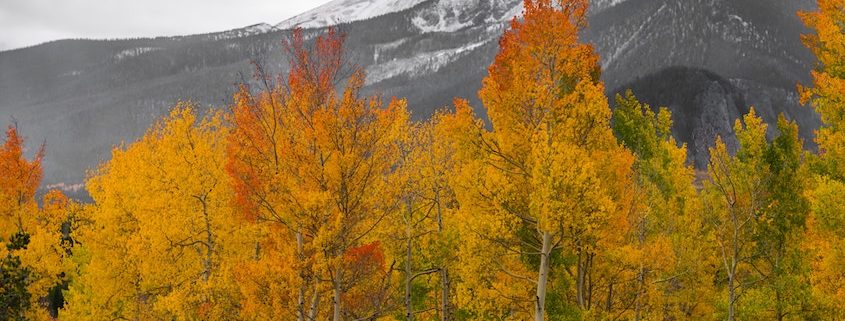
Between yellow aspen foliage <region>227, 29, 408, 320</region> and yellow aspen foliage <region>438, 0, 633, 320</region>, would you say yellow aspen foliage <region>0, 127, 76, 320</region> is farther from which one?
yellow aspen foliage <region>438, 0, 633, 320</region>

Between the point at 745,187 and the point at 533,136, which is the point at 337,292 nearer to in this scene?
the point at 533,136

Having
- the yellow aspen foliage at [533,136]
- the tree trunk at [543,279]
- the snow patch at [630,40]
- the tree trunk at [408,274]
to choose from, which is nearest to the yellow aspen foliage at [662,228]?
the tree trunk at [408,274]

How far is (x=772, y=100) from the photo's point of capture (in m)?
146

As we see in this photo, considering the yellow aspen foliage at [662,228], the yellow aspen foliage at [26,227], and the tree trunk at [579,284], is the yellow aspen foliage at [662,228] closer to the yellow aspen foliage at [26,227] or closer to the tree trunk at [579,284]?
the tree trunk at [579,284]

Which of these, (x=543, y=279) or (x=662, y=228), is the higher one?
(x=543, y=279)

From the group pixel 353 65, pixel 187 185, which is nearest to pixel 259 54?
pixel 353 65

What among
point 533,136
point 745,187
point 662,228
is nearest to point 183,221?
point 533,136

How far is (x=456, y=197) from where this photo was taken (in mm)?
14695

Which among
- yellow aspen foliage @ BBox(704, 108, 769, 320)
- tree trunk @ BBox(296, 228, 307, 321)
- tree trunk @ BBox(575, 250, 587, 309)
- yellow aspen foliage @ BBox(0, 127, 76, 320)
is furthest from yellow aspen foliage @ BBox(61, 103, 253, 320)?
yellow aspen foliage @ BBox(704, 108, 769, 320)

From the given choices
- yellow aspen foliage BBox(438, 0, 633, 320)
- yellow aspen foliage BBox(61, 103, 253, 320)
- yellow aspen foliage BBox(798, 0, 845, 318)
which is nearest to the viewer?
yellow aspen foliage BBox(438, 0, 633, 320)

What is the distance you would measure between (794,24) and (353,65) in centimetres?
20541

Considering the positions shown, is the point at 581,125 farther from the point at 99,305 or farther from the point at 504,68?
the point at 99,305

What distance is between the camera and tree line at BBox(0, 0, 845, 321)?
1194 cm

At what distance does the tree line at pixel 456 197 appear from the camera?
11.9 metres
